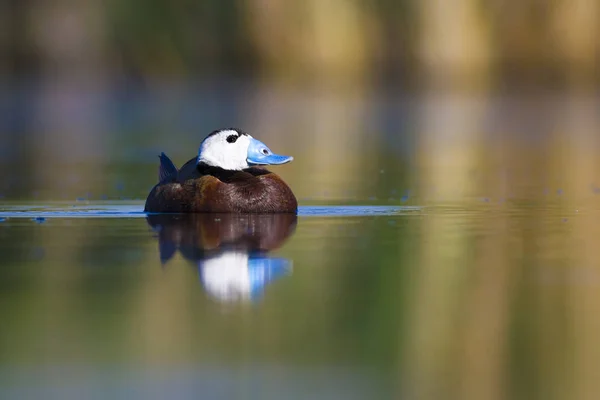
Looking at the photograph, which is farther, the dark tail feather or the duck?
the dark tail feather

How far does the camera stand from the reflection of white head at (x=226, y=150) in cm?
1175

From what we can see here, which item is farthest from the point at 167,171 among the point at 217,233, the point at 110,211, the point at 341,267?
the point at 341,267

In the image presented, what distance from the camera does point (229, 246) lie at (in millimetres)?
9250

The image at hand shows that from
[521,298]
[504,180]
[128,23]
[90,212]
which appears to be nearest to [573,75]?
[128,23]

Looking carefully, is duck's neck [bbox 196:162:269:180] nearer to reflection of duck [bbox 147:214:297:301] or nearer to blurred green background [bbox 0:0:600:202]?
reflection of duck [bbox 147:214:297:301]

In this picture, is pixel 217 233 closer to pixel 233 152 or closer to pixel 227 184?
pixel 227 184

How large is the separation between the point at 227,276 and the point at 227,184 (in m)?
3.72

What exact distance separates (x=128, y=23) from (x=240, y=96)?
22450 millimetres

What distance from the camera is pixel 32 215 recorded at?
38.7 ft

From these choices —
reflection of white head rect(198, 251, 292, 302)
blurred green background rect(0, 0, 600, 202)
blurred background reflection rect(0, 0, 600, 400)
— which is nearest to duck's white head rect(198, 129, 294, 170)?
blurred background reflection rect(0, 0, 600, 400)

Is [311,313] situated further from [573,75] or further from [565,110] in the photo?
[573,75]

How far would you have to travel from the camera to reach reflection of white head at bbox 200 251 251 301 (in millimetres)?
7258

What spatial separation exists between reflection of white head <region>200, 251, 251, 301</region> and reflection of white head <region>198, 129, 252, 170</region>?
9.54 ft

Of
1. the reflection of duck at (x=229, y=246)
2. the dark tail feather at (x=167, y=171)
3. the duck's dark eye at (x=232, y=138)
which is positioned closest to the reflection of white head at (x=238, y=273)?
the reflection of duck at (x=229, y=246)
